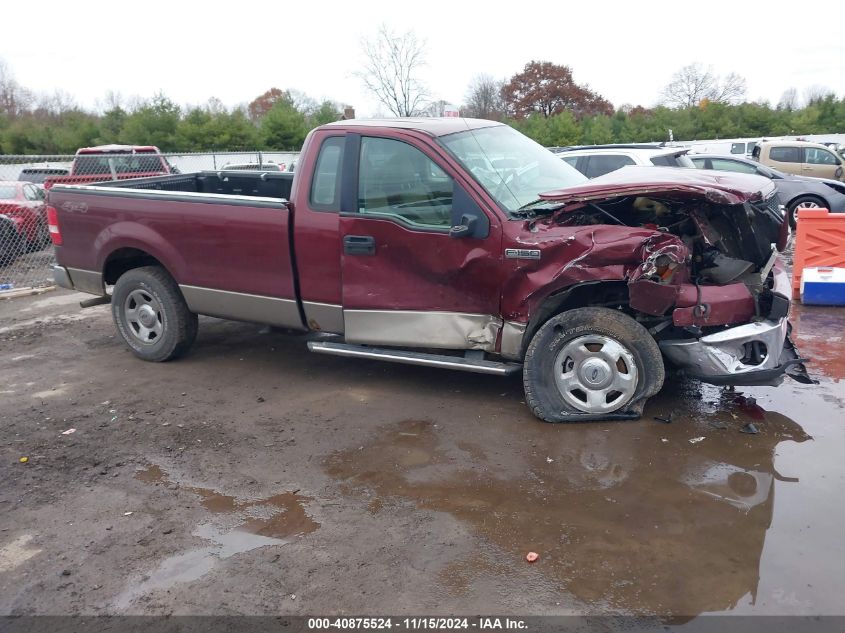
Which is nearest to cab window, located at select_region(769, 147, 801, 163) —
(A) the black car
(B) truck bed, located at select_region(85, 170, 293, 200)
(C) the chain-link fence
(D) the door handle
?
(A) the black car

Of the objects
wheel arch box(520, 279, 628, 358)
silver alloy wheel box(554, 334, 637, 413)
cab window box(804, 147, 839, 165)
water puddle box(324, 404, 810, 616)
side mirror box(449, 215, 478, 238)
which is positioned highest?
cab window box(804, 147, 839, 165)

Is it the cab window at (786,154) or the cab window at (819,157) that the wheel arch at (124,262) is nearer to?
the cab window at (786,154)

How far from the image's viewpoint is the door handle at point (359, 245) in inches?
213

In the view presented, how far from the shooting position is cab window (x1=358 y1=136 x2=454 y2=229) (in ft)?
17.3

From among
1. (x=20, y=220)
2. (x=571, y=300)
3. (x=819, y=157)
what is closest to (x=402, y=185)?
(x=571, y=300)

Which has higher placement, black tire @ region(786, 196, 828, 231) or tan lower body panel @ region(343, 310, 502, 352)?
black tire @ region(786, 196, 828, 231)

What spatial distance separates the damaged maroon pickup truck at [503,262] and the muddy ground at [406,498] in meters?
0.43

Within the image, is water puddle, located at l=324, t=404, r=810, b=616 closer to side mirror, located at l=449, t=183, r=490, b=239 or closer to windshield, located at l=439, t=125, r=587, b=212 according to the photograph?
side mirror, located at l=449, t=183, r=490, b=239

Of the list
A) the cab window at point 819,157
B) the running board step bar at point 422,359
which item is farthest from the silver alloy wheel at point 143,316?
the cab window at point 819,157

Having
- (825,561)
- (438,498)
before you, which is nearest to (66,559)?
(438,498)

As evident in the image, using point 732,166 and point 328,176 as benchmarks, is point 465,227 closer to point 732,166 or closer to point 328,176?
point 328,176

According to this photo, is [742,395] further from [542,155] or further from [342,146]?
[342,146]

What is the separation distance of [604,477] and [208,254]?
3763 millimetres

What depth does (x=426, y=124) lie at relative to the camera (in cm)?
572
